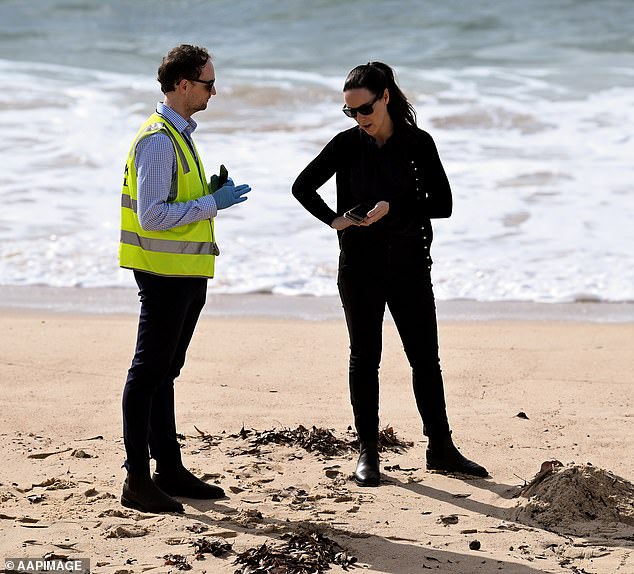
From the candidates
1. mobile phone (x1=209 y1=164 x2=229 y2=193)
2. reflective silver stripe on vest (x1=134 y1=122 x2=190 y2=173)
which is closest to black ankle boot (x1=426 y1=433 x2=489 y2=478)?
mobile phone (x1=209 y1=164 x2=229 y2=193)

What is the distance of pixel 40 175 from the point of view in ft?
38.7

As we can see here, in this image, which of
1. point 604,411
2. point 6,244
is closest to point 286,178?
point 6,244

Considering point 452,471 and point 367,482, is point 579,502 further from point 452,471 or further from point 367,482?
point 367,482

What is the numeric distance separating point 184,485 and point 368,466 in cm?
79

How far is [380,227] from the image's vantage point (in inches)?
171

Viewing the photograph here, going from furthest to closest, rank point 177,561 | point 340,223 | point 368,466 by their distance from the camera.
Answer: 1. point 368,466
2. point 340,223
3. point 177,561

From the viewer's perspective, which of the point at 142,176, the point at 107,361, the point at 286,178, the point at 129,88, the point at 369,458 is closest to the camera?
the point at 142,176

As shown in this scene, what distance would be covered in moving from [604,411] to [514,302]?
2719 mm

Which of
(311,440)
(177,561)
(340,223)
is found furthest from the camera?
(311,440)

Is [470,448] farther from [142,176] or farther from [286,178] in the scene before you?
[286,178]

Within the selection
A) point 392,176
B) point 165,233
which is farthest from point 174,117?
point 392,176

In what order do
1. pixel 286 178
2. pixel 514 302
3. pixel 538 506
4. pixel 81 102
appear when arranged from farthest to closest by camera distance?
pixel 81 102
pixel 286 178
pixel 514 302
pixel 538 506

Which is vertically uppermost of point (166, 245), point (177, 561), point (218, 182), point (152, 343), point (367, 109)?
point (367, 109)

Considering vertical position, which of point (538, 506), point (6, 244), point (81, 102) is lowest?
point (538, 506)
